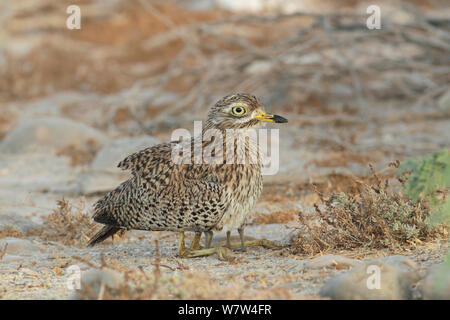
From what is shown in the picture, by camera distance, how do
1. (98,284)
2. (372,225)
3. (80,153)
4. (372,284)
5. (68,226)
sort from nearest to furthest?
1. (372,284)
2. (98,284)
3. (372,225)
4. (68,226)
5. (80,153)

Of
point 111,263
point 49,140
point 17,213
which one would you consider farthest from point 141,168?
point 49,140

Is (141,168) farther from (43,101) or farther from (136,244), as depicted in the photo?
(43,101)

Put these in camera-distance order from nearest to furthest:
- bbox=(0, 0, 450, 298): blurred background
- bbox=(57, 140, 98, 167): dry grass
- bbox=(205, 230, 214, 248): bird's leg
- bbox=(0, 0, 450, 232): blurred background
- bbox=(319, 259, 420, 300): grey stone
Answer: bbox=(319, 259, 420, 300): grey stone → bbox=(205, 230, 214, 248): bird's leg → bbox=(0, 0, 450, 298): blurred background → bbox=(0, 0, 450, 232): blurred background → bbox=(57, 140, 98, 167): dry grass

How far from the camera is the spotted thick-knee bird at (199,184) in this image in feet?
14.9

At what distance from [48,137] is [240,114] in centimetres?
523

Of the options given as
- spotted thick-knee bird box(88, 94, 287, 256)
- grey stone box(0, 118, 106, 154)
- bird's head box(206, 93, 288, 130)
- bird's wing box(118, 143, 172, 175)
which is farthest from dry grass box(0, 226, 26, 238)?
grey stone box(0, 118, 106, 154)

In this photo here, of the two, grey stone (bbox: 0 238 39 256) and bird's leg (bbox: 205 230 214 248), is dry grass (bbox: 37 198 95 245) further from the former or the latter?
bird's leg (bbox: 205 230 214 248)

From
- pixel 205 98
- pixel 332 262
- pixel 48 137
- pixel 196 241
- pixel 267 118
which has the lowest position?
pixel 332 262

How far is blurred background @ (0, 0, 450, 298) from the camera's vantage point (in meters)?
6.83

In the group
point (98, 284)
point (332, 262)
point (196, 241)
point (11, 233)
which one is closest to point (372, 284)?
point (332, 262)

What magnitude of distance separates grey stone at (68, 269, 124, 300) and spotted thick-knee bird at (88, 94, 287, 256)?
3.71 feet

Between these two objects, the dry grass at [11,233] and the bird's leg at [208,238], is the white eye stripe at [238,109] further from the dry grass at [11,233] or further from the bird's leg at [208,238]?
the dry grass at [11,233]

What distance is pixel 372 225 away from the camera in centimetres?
448

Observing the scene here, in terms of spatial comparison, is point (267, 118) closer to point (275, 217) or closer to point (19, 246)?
point (275, 217)
